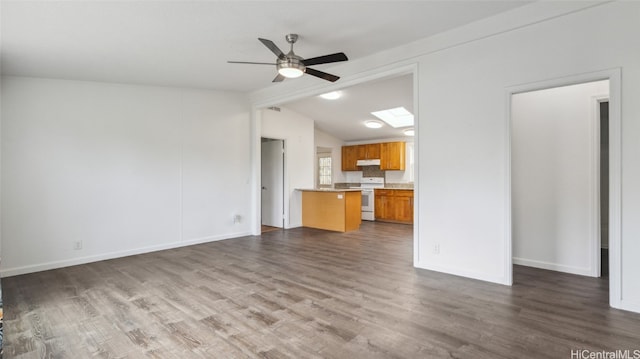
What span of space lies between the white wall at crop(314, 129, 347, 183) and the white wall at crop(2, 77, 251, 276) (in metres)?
3.30

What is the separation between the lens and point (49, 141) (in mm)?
4234

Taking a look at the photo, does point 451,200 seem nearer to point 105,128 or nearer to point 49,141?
point 105,128

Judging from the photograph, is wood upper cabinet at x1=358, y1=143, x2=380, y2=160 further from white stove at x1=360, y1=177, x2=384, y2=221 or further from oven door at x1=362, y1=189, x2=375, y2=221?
oven door at x1=362, y1=189, x2=375, y2=221

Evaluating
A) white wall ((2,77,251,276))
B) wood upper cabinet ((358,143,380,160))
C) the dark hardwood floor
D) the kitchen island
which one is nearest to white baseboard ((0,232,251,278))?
white wall ((2,77,251,276))

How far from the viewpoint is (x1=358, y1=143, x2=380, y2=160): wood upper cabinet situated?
29.3 ft

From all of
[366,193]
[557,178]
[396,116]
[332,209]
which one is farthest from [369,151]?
[557,178]

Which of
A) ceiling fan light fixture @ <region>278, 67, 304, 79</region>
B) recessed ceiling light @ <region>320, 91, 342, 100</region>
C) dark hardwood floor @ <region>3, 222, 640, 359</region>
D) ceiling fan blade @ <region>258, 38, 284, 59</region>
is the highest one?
recessed ceiling light @ <region>320, 91, 342, 100</region>

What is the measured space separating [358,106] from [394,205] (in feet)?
9.29

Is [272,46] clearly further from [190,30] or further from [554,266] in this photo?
[554,266]

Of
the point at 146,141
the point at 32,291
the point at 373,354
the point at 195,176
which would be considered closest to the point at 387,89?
the point at 195,176

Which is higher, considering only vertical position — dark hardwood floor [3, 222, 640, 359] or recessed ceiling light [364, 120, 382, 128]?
recessed ceiling light [364, 120, 382, 128]

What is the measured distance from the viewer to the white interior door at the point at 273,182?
7316 millimetres

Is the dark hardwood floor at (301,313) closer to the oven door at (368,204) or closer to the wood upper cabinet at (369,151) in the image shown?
the oven door at (368,204)

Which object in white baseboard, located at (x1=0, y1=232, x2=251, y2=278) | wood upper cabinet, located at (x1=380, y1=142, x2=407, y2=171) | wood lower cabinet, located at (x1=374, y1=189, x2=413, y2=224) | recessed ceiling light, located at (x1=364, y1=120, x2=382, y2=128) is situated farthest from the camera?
wood upper cabinet, located at (x1=380, y1=142, x2=407, y2=171)
